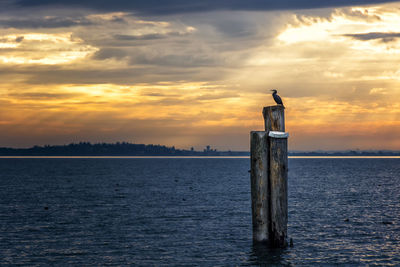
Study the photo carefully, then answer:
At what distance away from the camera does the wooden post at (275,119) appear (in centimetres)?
1975

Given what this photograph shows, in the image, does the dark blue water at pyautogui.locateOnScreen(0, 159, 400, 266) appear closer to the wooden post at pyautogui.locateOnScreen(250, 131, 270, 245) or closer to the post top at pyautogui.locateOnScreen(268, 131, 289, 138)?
the wooden post at pyautogui.locateOnScreen(250, 131, 270, 245)

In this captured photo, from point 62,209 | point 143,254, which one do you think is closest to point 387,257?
point 143,254

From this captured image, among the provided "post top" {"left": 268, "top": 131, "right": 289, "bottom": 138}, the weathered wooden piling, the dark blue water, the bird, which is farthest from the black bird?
the dark blue water

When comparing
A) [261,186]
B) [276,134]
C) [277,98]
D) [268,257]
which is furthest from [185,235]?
[276,134]

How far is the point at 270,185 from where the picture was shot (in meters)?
19.5

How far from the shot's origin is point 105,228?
102 feet

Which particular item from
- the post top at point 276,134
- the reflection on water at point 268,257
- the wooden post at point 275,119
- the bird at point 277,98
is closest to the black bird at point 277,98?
the bird at point 277,98

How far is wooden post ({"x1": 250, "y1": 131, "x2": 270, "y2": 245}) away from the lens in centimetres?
1945

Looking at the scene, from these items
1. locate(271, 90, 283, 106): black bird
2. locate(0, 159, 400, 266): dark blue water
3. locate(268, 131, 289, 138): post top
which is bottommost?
locate(0, 159, 400, 266): dark blue water

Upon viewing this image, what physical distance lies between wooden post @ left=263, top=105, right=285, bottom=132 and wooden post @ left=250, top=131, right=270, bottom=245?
0.47 meters

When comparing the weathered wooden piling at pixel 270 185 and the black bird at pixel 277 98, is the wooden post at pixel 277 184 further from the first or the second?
the black bird at pixel 277 98

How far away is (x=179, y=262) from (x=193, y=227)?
10.0 metres

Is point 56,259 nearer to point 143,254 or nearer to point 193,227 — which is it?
point 143,254

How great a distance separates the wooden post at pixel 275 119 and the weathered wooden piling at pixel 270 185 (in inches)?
1.7
